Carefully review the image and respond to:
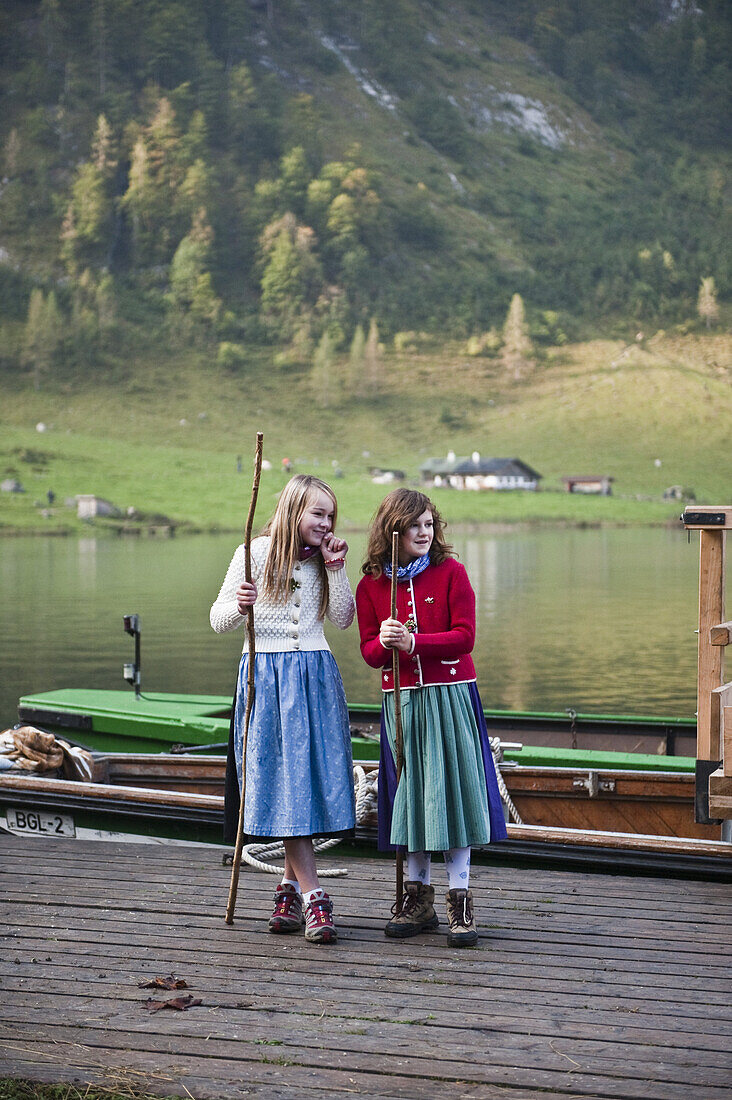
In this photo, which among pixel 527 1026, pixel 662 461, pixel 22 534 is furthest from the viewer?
pixel 662 461

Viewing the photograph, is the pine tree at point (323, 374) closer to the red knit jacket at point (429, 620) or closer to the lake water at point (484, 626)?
the lake water at point (484, 626)

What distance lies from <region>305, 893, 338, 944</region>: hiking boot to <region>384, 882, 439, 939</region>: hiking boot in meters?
0.20

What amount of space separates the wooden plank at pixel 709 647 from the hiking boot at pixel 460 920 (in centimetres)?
113

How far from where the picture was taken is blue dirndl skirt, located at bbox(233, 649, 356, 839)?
419cm

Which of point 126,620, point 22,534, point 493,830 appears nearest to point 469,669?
point 493,830

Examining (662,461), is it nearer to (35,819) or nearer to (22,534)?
(22,534)

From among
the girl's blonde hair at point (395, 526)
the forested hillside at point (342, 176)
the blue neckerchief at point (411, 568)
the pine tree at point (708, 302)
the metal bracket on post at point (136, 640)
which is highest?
the forested hillside at point (342, 176)

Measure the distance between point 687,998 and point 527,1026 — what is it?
0.53m

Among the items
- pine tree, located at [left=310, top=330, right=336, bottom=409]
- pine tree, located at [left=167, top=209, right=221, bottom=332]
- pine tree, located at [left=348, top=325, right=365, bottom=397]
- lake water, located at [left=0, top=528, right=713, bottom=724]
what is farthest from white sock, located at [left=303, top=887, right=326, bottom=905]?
pine tree, located at [left=167, top=209, right=221, bottom=332]

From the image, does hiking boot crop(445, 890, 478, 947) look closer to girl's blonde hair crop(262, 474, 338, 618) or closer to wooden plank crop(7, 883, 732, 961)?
wooden plank crop(7, 883, 732, 961)

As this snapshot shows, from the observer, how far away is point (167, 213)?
13138 cm

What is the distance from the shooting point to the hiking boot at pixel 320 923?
4.15 meters

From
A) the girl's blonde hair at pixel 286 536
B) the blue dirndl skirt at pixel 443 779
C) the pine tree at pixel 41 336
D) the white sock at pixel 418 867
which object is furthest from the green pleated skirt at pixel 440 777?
the pine tree at pixel 41 336

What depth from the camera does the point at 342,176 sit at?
13388cm
